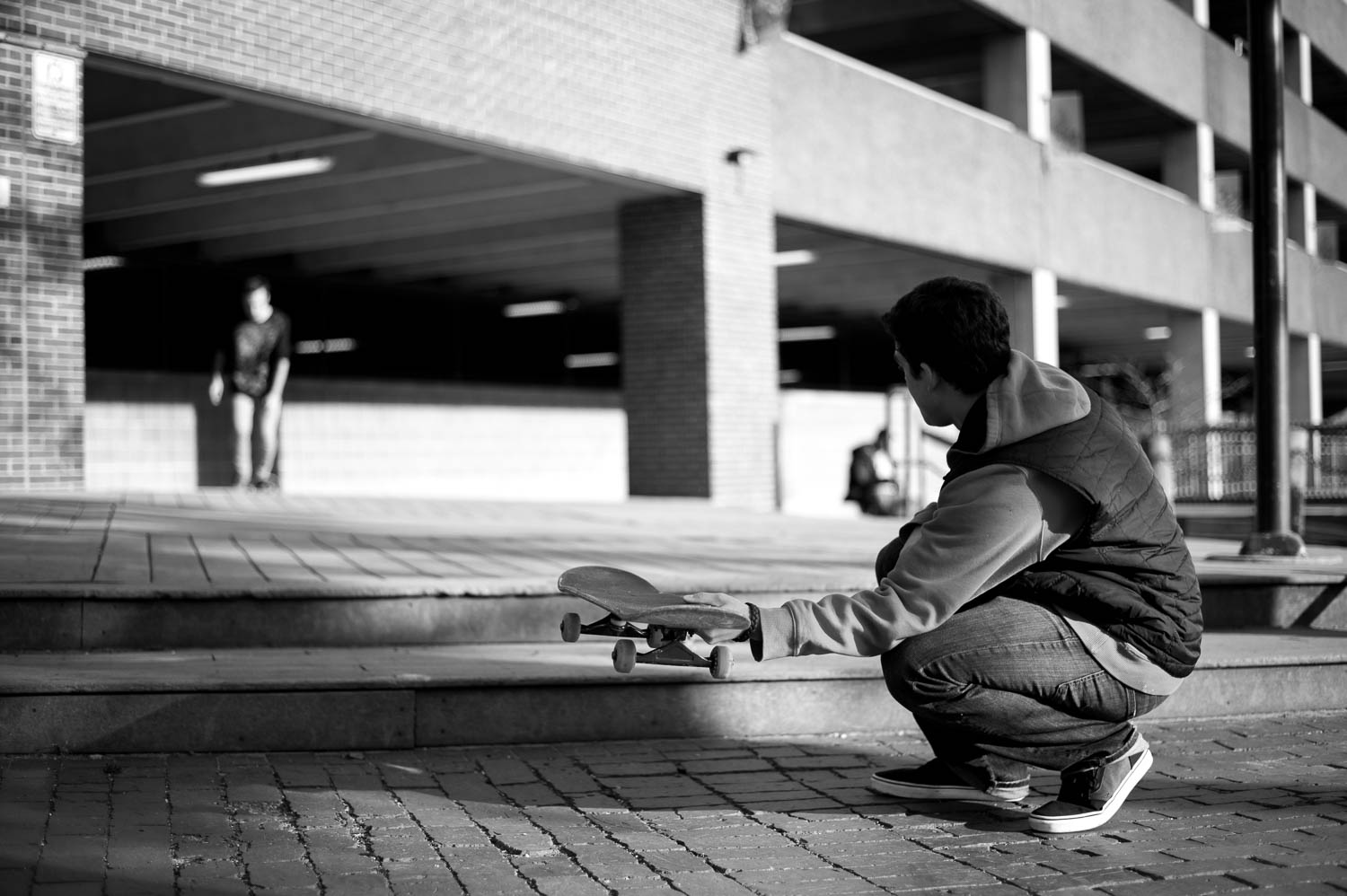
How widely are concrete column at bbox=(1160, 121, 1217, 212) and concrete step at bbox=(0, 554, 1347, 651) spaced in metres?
18.6

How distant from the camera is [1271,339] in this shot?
723cm

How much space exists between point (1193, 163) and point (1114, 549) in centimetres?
2170

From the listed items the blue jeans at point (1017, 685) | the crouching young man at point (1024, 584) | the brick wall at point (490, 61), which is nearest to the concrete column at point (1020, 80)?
the brick wall at point (490, 61)

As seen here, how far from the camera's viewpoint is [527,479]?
66.5 ft

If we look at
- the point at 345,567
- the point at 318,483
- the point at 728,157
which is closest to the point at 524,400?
the point at 318,483

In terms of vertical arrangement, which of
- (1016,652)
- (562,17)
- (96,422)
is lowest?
(1016,652)

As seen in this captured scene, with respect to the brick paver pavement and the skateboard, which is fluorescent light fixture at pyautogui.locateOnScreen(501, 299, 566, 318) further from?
the skateboard

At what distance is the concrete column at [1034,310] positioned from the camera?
725 inches

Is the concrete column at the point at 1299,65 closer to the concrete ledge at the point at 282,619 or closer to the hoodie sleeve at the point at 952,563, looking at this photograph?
the concrete ledge at the point at 282,619

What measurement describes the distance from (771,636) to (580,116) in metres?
9.52

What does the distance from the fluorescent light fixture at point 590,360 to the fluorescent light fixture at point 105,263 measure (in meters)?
8.40

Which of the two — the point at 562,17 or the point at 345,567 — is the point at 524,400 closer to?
the point at 562,17

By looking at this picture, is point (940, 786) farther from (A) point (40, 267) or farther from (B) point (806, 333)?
(B) point (806, 333)

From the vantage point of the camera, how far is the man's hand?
2904 millimetres
